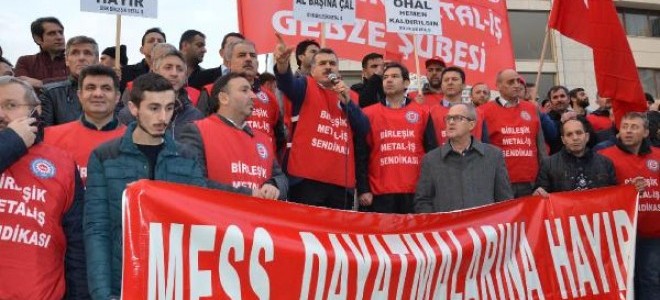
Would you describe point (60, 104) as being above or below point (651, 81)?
below

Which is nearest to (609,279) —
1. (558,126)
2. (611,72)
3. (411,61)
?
(558,126)

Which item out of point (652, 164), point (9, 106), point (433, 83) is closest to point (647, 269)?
point (652, 164)

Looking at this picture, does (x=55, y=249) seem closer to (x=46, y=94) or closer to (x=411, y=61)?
(x=46, y=94)

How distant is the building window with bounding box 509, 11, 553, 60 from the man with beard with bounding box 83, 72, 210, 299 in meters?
22.8

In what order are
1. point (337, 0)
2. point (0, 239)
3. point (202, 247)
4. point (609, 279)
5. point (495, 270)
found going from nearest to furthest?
point (0, 239)
point (202, 247)
point (495, 270)
point (609, 279)
point (337, 0)

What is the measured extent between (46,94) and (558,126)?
509cm

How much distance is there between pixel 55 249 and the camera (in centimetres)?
340

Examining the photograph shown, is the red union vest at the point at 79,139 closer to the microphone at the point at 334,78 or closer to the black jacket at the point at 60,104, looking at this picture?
the black jacket at the point at 60,104

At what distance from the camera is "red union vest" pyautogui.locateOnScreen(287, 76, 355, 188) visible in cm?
554

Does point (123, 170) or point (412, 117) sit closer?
point (123, 170)

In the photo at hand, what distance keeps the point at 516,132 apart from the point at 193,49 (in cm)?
291

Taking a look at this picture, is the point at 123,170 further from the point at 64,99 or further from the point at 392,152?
the point at 392,152

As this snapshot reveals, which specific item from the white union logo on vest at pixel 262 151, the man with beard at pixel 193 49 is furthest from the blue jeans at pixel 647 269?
the man with beard at pixel 193 49

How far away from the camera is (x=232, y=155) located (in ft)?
13.8
